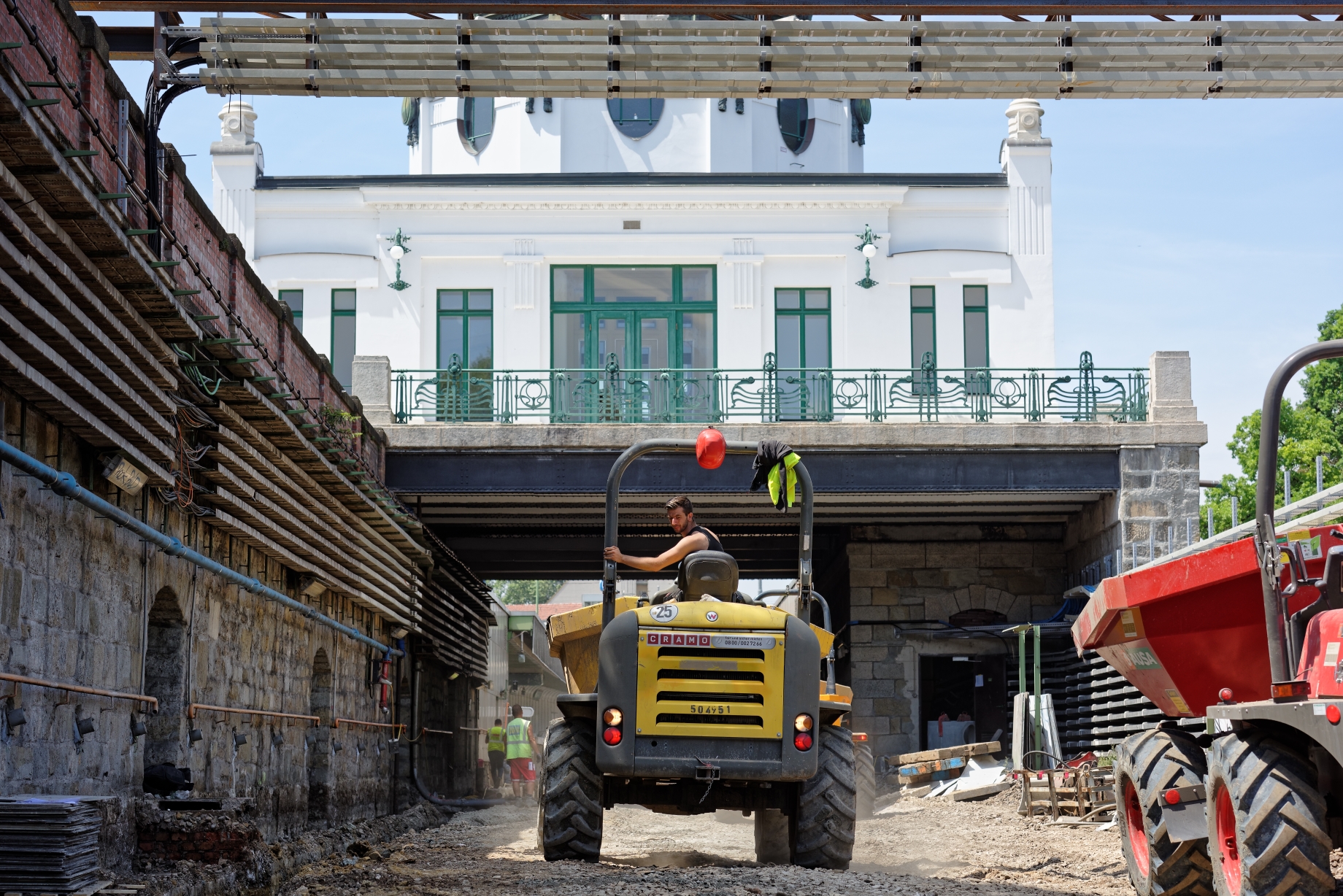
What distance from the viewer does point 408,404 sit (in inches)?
923

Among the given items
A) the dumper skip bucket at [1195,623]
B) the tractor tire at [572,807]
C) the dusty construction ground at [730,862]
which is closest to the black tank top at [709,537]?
the tractor tire at [572,807]

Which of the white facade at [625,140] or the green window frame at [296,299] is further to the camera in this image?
the white facade at [625,140]

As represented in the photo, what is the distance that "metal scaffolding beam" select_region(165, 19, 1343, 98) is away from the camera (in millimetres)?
11492

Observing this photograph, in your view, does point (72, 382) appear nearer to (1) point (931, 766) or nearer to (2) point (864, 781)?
(2) point (864, 781)

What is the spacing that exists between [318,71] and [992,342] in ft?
62.8

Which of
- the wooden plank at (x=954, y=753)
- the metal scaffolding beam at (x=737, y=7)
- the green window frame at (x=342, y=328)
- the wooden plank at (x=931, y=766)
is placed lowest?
the wooden plank at (x=931, y=766)

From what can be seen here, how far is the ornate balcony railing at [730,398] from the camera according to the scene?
22844 mm

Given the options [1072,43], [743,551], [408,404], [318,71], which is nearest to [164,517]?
[318,71]

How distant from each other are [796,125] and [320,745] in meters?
21.4

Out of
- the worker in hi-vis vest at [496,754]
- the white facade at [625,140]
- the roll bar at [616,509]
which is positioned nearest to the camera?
the roll bar at [616,509]

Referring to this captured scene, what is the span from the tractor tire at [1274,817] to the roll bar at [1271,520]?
38cm

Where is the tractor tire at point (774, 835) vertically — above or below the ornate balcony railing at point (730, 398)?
below

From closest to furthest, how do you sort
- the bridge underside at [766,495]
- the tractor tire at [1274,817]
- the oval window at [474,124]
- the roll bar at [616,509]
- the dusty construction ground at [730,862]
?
the tractor tire at [1274,817]
the dusty construction ground at [730,862]
the roll bar at [616,509]
the bridge underside at [766,495]
the oval window at [474,124]

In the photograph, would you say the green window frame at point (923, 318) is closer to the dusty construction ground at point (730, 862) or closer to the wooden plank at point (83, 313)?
the dusty construction ground at point (730, 862)
